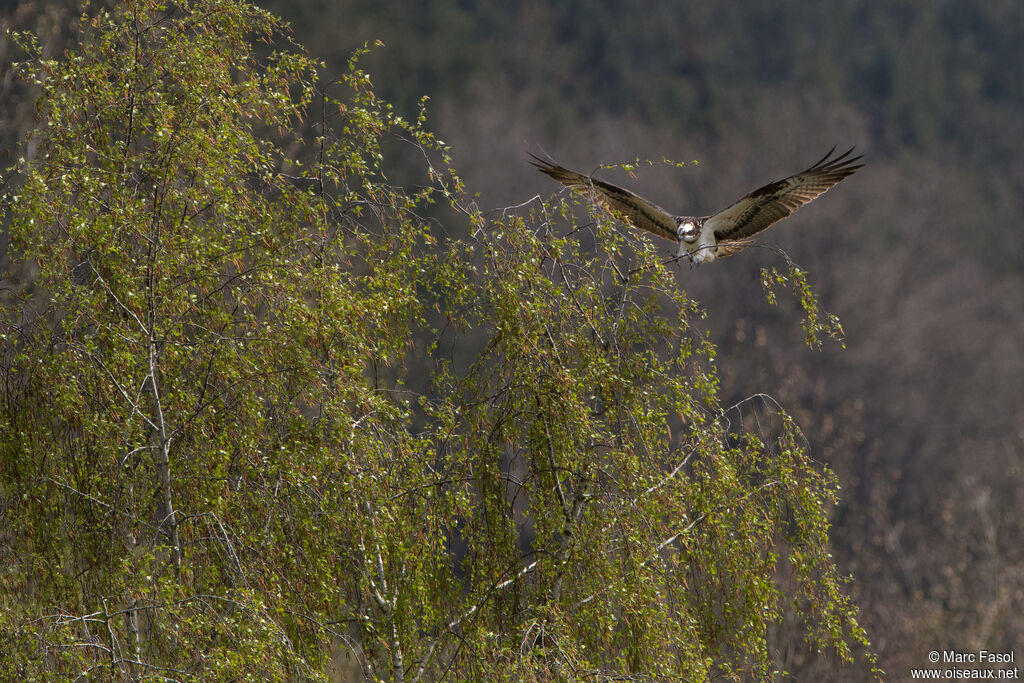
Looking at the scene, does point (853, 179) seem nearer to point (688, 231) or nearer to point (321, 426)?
point (688, 231)

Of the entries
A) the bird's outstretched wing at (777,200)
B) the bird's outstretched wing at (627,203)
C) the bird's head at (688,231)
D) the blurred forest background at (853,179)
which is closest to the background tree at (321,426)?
the bird's head at (688,231)

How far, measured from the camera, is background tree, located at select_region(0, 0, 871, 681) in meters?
5.33

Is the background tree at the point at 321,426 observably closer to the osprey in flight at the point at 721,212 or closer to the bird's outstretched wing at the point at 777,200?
the osprey in flight at the point at 721,212

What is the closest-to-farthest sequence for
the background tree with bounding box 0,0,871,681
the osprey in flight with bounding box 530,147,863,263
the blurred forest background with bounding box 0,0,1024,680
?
1. the background tree with bounding box 0,0,871,681
2. the osprey in flight with bounding box 530,147,863,263
3. the blurred forest background with bounding box 0,0,1024,680

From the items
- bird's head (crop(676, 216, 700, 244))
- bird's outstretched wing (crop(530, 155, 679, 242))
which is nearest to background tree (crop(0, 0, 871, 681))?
bird's head (crop(676, 216, 700, 244))

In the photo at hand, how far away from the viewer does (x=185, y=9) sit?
614 centimetres

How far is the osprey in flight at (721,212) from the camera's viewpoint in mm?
7027

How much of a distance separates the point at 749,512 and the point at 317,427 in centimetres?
228

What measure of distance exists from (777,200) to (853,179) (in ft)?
88.1

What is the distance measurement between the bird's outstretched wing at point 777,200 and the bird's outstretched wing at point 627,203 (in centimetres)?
26

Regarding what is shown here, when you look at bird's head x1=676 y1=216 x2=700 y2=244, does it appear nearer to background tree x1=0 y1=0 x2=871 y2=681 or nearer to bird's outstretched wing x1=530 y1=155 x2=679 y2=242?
bird's outstretched wing x1=530 y1=155 x2=679 y2=242

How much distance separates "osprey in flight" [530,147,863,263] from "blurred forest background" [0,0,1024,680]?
14.2m

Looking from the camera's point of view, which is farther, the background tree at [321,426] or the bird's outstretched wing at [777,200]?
the bird's outstretched wing at [777,200]

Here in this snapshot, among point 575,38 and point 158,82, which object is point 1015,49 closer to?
point 575,38
